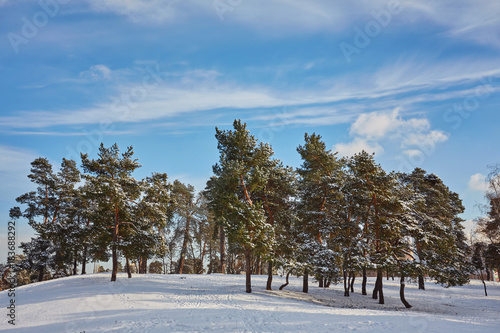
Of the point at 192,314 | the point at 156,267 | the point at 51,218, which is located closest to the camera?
the point at 192,314

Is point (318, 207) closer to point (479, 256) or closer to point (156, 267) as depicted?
point (479, 256)

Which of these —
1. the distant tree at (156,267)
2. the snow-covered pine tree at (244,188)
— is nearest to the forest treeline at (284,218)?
the snow-covered pine tree at (244,188)

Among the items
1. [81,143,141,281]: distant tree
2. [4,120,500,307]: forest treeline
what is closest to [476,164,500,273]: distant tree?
[4,120,500,307]: forest treeline

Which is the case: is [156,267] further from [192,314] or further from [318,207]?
[192,314]

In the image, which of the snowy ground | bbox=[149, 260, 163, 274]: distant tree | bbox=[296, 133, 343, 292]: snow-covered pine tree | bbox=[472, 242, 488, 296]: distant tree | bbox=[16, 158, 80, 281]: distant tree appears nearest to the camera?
the snowy ground

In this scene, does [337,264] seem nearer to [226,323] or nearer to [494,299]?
[226,323]

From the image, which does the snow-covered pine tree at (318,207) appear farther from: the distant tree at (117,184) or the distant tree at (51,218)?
the distant tree at (51,218)

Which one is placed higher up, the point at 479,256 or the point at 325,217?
the point at 325,217

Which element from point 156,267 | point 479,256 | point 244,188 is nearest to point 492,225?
point 479,256

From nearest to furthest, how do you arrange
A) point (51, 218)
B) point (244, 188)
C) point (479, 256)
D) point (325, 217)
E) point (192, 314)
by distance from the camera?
point (192, 314)
point (244, 188)
point (325, 217)
point (51, 218)
point (479, 256)

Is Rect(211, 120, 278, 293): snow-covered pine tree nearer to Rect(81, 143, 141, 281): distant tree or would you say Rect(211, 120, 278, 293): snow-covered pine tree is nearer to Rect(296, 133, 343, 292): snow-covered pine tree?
Rect(296, 133, 343, 292): snow-covered pine tree

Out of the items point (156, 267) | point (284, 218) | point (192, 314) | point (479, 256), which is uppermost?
point (284, 218)

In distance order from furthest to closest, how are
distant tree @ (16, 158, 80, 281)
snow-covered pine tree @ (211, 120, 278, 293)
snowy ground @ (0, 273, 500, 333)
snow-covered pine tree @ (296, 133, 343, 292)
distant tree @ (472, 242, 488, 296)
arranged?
distant tree @ (472, 242, 488, 296)
distant tree @ (16, 158, 80, 281)
snow-covered pine tree @ (296, 133, 343, 292)
snow-covered pine tree @ (211, 120, 278, 293)
snowy ground @ (0, 273, 500, 333)

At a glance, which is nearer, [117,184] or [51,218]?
[117,184]
